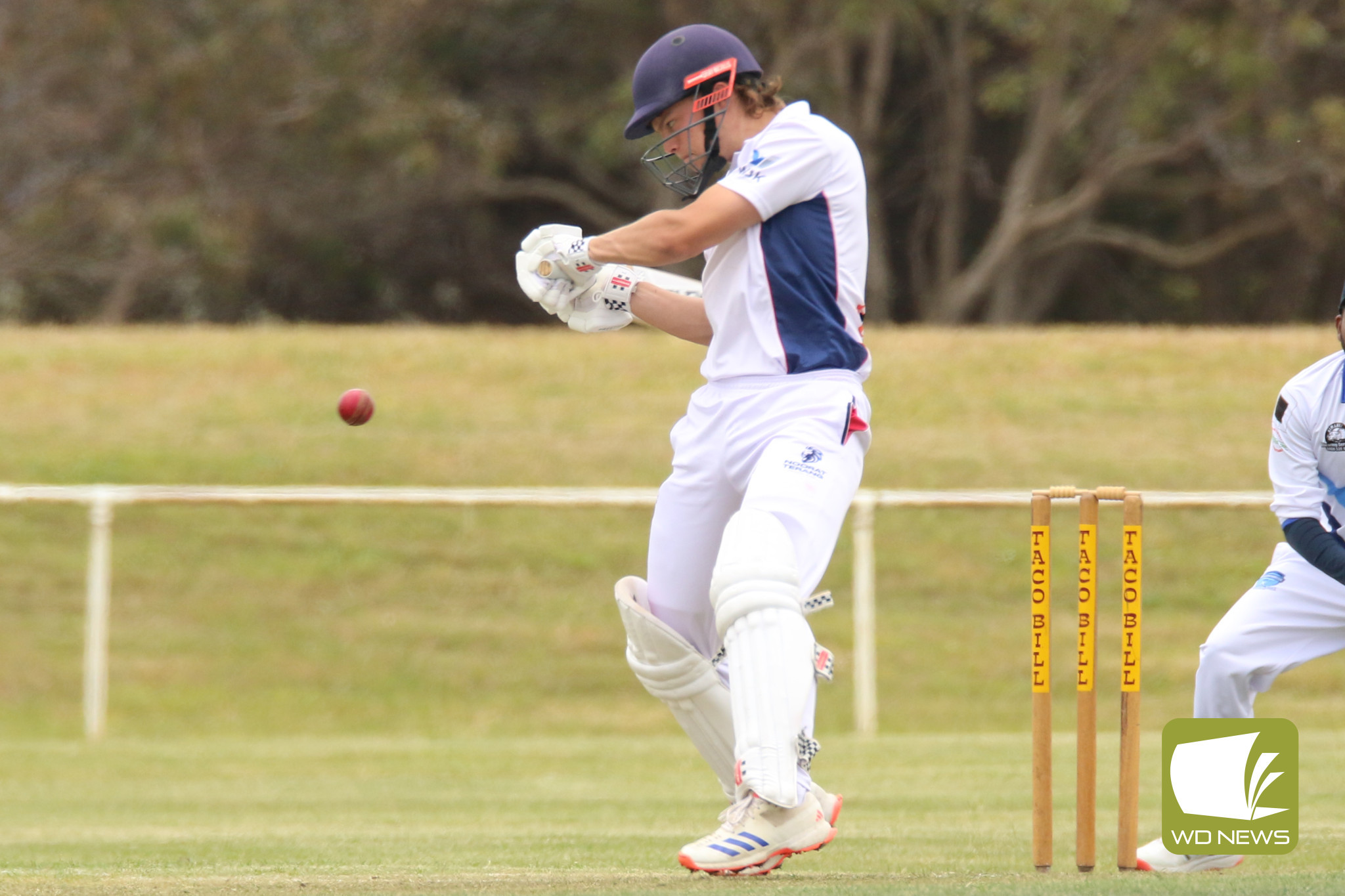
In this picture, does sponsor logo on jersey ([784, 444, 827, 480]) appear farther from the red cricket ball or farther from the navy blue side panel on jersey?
the red cricket ball

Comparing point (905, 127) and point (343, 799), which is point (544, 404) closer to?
point (343, 799)

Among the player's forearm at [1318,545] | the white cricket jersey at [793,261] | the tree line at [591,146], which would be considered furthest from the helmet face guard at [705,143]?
the tree line at [591,146]

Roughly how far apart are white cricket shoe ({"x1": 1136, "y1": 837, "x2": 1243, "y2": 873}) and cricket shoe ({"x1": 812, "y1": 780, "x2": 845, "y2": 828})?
79cm

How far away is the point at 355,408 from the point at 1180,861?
2.71 meters

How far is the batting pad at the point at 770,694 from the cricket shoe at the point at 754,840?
53 millimetres

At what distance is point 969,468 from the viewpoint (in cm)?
1309

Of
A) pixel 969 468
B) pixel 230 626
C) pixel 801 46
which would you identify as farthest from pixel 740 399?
pixel 801 46

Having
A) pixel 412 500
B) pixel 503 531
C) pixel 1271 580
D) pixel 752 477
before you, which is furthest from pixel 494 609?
pixel 752 477

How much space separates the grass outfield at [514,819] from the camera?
417 centimetres

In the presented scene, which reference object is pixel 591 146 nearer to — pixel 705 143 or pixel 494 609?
pixel 494 609

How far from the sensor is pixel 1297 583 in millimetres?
4859

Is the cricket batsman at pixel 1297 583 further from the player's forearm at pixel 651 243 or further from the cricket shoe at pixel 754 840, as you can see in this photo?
the player's forearm at pixel 651 243

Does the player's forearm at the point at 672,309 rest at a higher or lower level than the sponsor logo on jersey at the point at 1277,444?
higher

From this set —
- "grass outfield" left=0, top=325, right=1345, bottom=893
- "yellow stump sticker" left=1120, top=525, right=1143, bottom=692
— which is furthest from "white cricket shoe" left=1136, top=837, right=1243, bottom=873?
"yellow stump sticker" left=1120, top=525, right=1143, bottom=692
